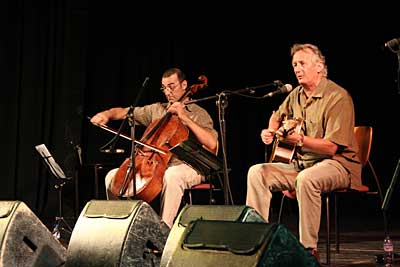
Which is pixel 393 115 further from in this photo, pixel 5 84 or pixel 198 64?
pixel 5 84

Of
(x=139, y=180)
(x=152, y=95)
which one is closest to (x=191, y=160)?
(x=139, y=180)

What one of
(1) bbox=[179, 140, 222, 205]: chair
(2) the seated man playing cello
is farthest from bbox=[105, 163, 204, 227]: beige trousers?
(1) bbox=[179, 140, 222, 205]: chair

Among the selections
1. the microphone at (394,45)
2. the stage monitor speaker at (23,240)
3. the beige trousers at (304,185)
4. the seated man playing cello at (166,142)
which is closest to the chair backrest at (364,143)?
the beige trousers at (304,185)

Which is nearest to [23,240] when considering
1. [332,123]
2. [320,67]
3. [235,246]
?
[235,246]

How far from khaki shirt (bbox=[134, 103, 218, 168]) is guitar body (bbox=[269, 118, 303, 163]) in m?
0.68

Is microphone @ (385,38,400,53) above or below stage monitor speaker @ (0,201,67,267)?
above

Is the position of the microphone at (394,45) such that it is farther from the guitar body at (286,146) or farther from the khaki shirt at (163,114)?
the khaki shirt at (163,114)

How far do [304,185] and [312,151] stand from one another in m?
0.22

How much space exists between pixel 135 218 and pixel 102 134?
4064mm

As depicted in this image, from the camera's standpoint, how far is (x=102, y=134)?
6.86 meters

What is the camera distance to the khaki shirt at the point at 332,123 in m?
3.84

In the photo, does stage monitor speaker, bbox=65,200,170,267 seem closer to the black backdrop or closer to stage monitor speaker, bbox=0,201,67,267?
stage monitor speaker, bbox=0,201,67,267

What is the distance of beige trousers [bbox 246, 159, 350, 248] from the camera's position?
3703mm

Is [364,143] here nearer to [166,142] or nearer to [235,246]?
[166,142]
